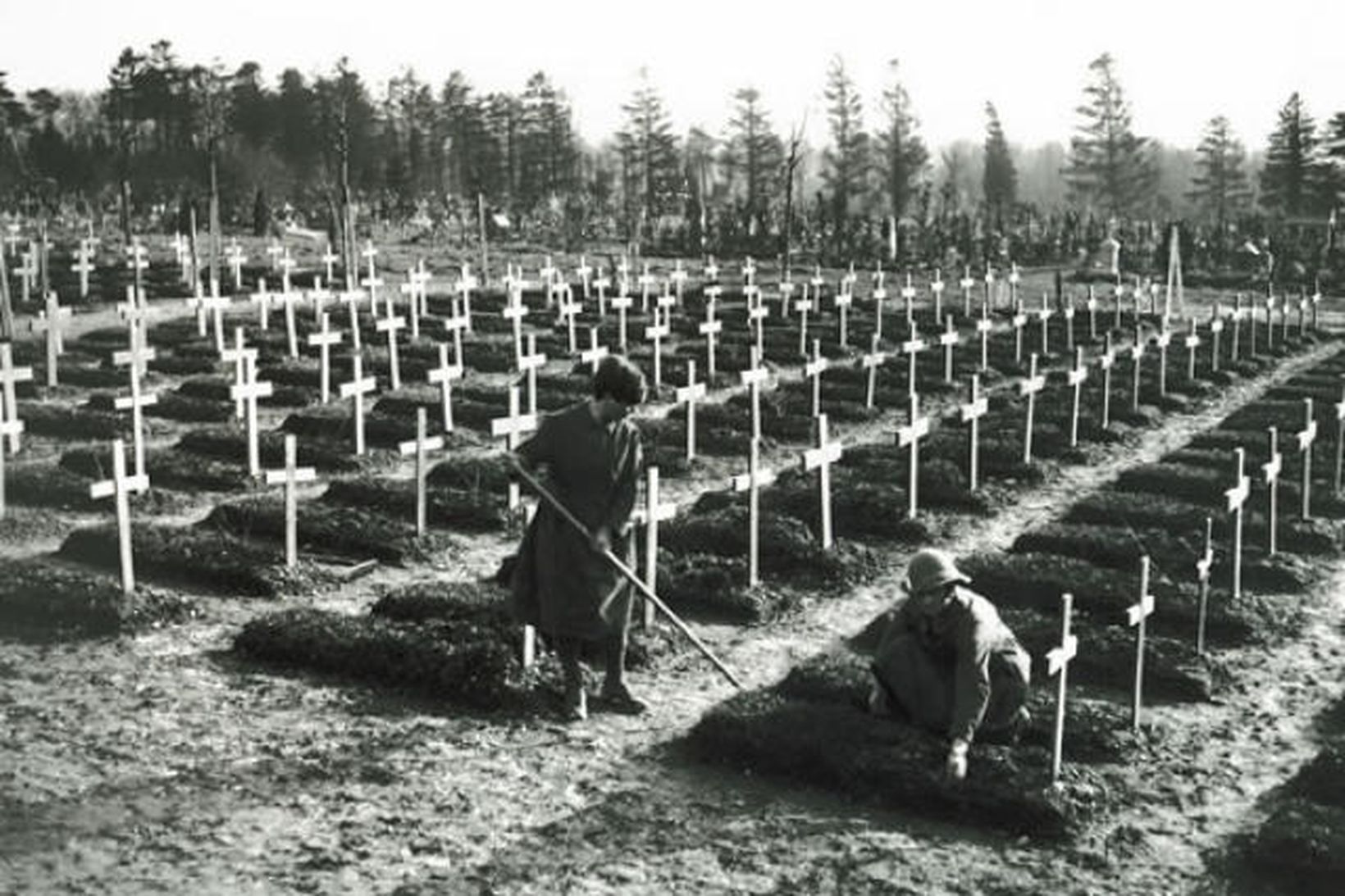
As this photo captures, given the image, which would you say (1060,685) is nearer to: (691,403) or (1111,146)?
(691,403)

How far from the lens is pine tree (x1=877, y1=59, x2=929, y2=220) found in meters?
69.9

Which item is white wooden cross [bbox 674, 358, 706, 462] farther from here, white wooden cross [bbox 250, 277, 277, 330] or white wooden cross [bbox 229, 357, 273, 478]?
white wooden cross [bbox 250, 277, 277, 330]

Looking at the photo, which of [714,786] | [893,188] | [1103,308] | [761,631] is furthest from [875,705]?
[893,188]

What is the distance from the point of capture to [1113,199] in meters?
72.4

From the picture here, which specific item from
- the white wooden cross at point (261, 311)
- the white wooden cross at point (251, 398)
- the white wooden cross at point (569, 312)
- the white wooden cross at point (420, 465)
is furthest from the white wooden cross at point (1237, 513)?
the white wooden cross at point (261, 311)

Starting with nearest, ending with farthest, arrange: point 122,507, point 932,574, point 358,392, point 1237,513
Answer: point 932,574 → point 122,507 → point 1237,513 → point 358,392

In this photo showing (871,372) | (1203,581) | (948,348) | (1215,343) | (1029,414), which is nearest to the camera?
(1203,581)

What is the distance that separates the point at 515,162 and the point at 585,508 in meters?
69.7

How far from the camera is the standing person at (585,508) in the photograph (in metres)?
9.04

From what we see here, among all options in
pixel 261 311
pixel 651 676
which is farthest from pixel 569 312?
pixel 651 676

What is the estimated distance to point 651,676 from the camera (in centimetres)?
1047

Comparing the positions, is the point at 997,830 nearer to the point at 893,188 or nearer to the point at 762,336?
the point at 762,336

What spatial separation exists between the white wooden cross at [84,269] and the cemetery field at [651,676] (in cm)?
1097

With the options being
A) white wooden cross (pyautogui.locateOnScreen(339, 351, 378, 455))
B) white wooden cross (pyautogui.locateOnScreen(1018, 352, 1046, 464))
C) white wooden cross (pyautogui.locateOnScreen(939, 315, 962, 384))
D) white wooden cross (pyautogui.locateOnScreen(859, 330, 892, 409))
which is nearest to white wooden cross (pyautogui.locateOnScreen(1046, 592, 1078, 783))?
white wooden cross (pyautogui.locateOnScreen(1018, 352, 1046, 464))
